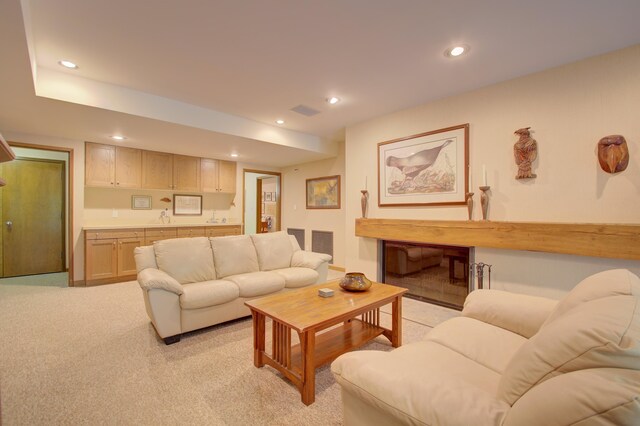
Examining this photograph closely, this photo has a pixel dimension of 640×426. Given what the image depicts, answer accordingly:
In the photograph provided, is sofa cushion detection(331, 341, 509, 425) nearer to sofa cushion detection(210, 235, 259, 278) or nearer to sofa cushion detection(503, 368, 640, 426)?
sofa cushion detection(503, 368, 640, 426)

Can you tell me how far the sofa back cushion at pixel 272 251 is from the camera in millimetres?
3527

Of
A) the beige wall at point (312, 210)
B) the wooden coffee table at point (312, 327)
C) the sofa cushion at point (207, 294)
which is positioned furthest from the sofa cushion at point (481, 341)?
the beige wall at point (312, 210)

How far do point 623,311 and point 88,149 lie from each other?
5.92 m

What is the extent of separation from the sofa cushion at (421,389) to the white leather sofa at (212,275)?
1861 mm

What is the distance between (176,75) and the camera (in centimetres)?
292

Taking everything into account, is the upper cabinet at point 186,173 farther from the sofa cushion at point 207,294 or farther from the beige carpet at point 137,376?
the sofa cushion at point 207,294

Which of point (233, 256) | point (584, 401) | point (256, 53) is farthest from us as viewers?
point (233, 256)

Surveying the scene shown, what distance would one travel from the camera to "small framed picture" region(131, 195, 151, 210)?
514cm

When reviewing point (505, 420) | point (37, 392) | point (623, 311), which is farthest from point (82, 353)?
point (623, 311)

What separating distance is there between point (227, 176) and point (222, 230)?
3.84 feet

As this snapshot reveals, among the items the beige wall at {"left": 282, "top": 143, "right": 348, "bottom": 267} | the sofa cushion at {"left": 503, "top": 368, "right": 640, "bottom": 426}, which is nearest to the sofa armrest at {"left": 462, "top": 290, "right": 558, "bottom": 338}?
the sofa cushion at {"left": 503, "top": 368, "right": 640, "bottom": 426}

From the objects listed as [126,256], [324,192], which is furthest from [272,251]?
[126,256]

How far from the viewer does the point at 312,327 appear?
1.75 metres

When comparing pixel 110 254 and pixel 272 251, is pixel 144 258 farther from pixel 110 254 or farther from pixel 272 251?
pixel 110 254
